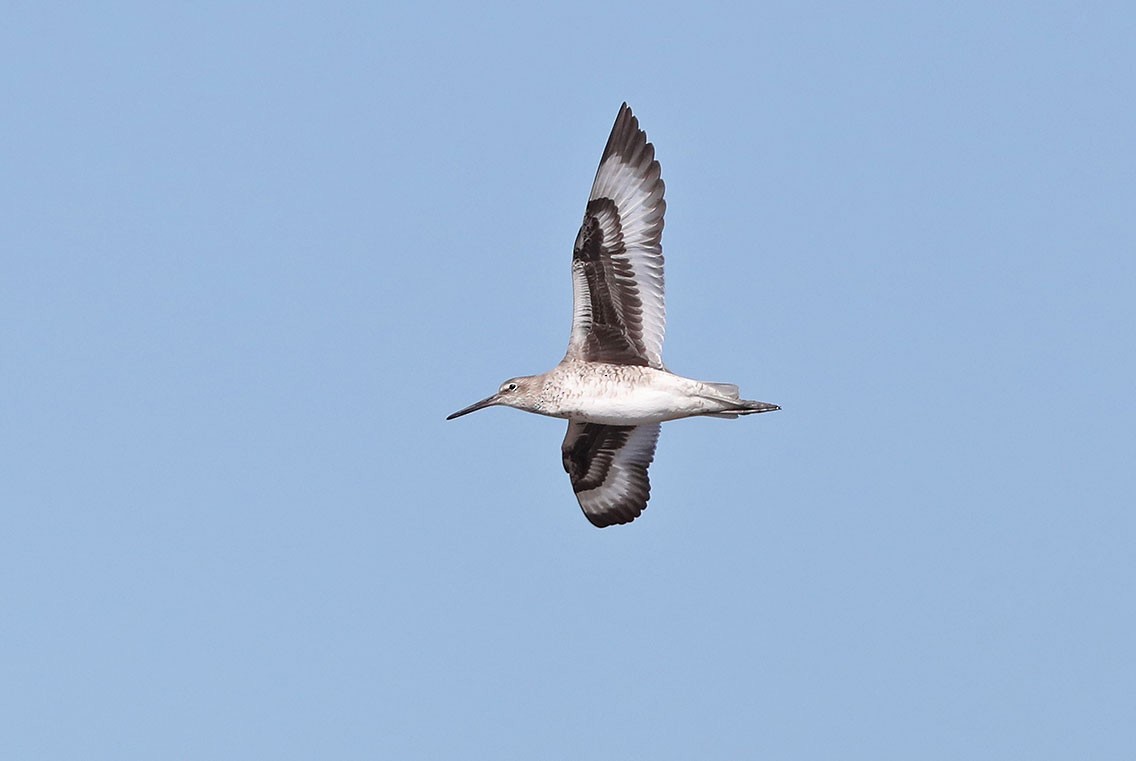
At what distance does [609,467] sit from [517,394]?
2.71 m

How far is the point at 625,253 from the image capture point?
22609 mm

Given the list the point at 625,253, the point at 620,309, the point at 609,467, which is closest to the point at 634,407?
the point at 620,309

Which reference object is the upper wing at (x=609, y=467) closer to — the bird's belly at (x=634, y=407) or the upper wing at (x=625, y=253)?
the bird's belly at (x=634, y=407)

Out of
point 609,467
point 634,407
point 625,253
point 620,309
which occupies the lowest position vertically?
point 609,467

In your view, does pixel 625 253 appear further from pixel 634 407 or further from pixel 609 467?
pixel 609 467

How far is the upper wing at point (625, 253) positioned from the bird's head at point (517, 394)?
3.20 feet

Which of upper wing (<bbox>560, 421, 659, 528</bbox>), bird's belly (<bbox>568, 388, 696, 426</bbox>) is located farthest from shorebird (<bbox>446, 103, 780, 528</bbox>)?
upper wing (<bbox>560, 421, 659, 528</bbox>)

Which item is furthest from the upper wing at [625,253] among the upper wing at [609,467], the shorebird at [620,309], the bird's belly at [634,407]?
the upper wing at [609,467]

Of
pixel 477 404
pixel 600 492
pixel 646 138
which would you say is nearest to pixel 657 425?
pixel 600 492

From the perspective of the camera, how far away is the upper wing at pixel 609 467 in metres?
25.2

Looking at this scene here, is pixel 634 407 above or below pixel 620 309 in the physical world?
below

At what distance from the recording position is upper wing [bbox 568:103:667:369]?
22.6m

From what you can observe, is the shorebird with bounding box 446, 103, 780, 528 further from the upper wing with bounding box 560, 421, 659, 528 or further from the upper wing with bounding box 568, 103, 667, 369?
the upper wing with bounding box 560, 421, 659, 528

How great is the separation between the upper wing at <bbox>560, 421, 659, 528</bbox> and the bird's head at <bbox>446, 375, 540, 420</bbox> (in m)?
2.03
